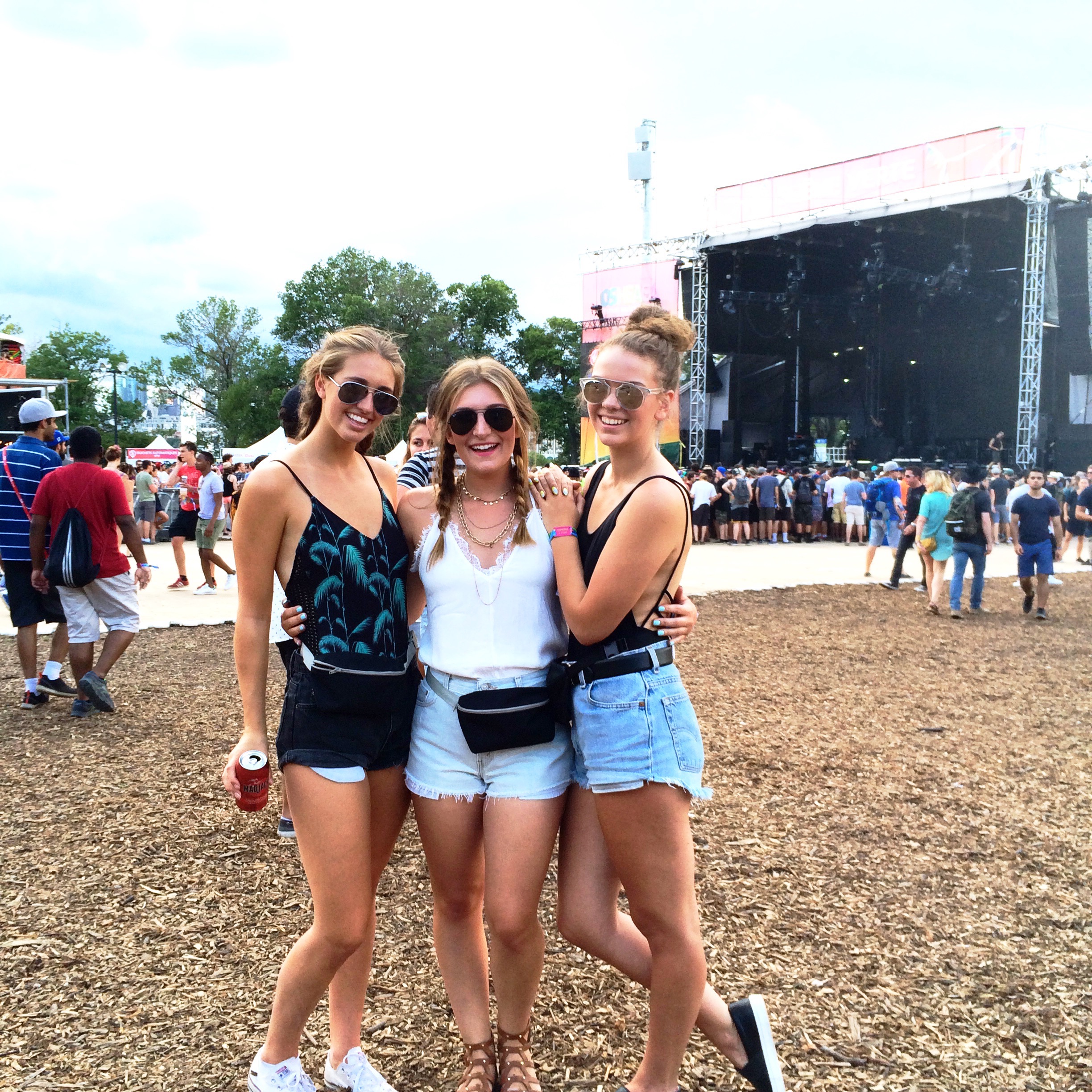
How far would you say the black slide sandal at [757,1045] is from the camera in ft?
7.87

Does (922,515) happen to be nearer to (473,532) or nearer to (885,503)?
(885,503)

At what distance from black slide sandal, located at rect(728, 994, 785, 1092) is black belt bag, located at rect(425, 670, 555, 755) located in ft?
3.21

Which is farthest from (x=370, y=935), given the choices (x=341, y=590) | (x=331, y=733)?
(x=341, y=590)

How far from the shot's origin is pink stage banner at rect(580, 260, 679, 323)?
2542cm

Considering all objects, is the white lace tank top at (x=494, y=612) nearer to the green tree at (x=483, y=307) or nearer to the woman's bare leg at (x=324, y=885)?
the woman's bare leg at (x=324, y=885)

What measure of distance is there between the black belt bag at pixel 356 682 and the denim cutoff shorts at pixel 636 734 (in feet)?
1.46

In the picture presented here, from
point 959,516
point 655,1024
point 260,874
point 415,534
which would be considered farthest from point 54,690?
point 959,516

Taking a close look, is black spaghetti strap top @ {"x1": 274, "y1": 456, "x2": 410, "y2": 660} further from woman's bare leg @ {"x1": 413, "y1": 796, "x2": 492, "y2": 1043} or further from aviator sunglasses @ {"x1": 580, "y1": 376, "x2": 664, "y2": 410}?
aviator sunglasses @ {"x1": 580, "y1": 376, "x2": 664, "y2": 410}

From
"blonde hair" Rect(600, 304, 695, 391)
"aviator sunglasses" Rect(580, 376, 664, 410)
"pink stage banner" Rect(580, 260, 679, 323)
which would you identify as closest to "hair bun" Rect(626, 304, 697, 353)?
"blonde hair" Rect(600, 304, 695, 391)

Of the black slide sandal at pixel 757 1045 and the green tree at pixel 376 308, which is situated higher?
the green tree at pixel 376 308

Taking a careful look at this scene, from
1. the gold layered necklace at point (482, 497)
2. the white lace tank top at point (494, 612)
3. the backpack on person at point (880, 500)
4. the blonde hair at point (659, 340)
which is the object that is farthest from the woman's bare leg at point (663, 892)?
the backpack on person at point (880, 500)

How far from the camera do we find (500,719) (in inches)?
86.4

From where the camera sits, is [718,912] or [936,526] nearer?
[718,912]

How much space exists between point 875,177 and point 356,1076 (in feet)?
75.2
